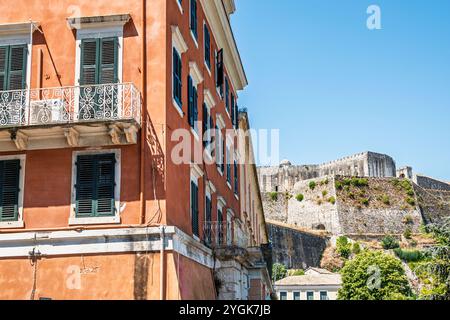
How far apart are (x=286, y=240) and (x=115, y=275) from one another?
89.0 meters

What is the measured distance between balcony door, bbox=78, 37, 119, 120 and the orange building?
31mm

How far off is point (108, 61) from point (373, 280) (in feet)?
192

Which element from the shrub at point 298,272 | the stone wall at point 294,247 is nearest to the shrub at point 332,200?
the stone wall at point 294,247

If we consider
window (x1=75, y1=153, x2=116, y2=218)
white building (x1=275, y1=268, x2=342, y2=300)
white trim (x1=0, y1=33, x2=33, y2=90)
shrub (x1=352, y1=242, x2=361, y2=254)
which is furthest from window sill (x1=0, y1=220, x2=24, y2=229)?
shrub (x1=352, y1=242, x2=361, y2=254)

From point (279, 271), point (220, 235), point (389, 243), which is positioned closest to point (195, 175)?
point (220, 235)

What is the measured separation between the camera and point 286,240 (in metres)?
104

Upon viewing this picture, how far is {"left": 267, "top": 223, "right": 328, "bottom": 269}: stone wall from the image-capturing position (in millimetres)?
102875

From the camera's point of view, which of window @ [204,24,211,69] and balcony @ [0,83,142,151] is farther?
window @ [204,24,211,69]

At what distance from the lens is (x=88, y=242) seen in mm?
16609

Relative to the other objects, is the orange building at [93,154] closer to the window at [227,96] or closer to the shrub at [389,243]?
the window at [227,96]

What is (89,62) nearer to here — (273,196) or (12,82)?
(12,82)

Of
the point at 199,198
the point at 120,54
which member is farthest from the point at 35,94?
the point at 199,198

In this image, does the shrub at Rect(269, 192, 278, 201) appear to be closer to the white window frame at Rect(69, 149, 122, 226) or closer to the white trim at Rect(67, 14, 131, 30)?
the white trim at Rect(67, 14, 131, 30)
